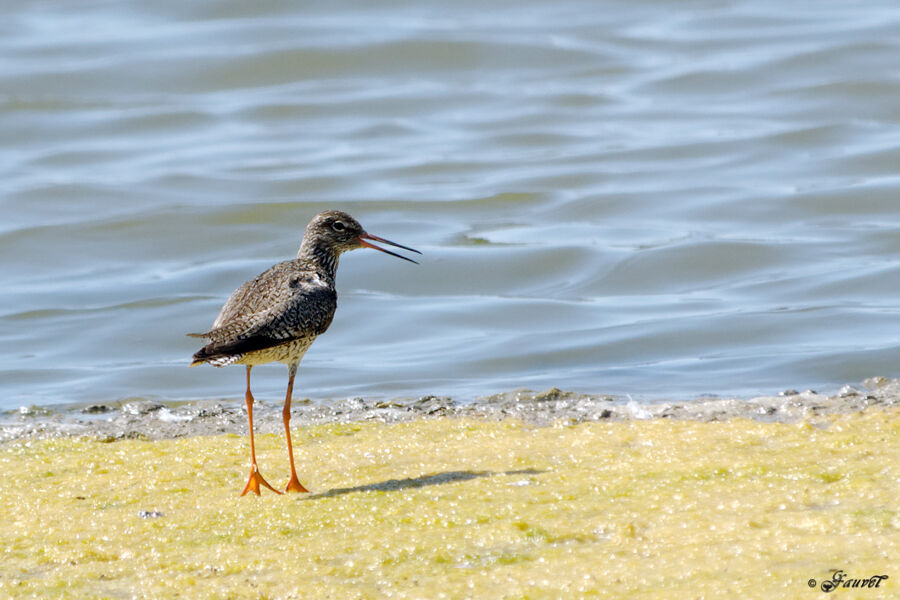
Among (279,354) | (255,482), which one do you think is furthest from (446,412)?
(255,482)

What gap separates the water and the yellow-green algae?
6.33ft

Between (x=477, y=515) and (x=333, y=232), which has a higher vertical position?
(x=333, y=232)

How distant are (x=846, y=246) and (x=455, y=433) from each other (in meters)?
6.21

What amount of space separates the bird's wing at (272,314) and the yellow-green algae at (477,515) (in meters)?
0.60

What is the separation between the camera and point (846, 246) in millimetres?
10648

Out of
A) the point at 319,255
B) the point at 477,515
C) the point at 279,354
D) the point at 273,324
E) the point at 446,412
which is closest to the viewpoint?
the point at 477,515

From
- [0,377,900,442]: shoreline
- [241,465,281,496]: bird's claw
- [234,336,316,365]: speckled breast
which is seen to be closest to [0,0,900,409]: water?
[0,377,900,442]: shoreline

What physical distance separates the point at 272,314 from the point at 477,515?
4.64 ft

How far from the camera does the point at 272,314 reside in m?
5.09

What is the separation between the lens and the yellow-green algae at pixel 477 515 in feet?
11.8

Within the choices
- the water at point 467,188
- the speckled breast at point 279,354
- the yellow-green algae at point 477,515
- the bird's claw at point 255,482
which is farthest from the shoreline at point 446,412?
the bird's claw at point 255,482

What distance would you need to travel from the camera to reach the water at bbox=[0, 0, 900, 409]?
8406mm

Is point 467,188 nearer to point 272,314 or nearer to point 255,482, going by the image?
point 272,314

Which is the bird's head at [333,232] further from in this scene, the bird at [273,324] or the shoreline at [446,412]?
the shoreline at [446,412]
